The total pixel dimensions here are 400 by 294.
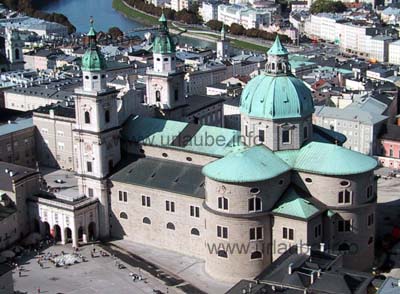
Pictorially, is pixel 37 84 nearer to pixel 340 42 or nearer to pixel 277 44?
pixel 277 44

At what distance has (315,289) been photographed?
44.9 metres

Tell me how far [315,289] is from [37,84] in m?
63.5

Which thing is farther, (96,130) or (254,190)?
(96,130)

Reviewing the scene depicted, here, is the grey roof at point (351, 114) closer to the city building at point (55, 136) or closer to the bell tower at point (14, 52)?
the city building at point (55, 136)

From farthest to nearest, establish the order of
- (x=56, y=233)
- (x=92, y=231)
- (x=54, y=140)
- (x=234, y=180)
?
(x=54, y=140), (x=92, y=231), (x=56, y=233), (x=234, y=180)

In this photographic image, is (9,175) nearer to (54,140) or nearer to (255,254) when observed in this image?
(54,140)

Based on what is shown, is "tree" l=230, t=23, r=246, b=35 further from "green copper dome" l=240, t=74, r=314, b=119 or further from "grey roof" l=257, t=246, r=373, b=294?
"grey roof" l=257, t=246, r=373, b=294

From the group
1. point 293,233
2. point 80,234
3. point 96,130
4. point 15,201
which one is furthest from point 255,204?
point 15,201

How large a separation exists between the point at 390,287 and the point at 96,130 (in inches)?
1153

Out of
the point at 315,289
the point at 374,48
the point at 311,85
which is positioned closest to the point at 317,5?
the point at 374,48

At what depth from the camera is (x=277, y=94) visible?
59.3 meters

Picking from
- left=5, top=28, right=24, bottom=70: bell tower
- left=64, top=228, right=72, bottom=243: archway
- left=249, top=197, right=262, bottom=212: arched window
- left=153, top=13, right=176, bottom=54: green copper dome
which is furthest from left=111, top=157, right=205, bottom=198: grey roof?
left=5, top=28, right=24, bottom=70: bell tower

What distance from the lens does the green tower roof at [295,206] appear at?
182 feet

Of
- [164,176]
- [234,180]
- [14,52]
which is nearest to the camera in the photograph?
[234,180]
